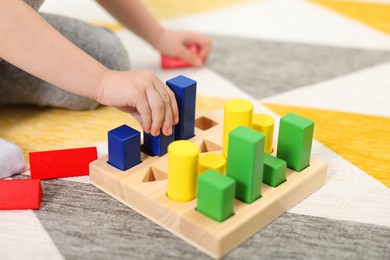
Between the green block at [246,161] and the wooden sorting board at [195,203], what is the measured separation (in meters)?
0.02

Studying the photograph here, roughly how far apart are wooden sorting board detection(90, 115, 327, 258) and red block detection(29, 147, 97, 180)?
39 mm

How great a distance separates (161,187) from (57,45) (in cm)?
25

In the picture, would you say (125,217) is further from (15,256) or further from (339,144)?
(339,144)

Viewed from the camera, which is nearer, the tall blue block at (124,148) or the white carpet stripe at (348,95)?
the tall blue block at (124,148)

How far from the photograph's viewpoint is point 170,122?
812mm

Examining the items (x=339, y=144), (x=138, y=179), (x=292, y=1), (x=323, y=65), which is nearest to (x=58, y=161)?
(x=138, y=179)

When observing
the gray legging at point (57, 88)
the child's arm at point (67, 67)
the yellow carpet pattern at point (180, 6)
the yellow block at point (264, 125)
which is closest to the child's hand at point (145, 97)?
the child's arm at point (67, 67)

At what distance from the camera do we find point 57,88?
1.03 m

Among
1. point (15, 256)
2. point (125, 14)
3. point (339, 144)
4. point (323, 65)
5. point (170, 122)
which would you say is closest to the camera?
point (15, 256)

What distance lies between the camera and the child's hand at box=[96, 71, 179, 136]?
79 cm

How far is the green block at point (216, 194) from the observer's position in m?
0.68

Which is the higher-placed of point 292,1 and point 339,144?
point 292,1

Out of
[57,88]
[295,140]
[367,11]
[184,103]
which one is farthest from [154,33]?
[367,11]

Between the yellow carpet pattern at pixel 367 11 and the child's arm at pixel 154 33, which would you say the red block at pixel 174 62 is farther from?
the yellow carpet pattern at pixel 367 11
